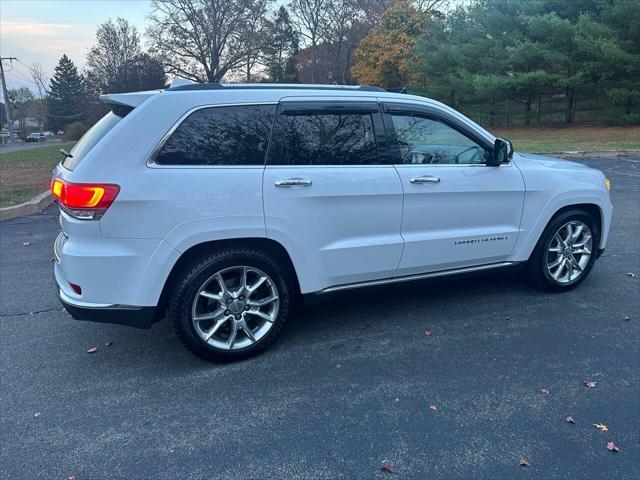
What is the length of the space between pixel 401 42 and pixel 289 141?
38.7 metres

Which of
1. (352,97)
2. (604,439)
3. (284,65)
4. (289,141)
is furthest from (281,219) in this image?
(284,65)

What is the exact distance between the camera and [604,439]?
262 centimetres

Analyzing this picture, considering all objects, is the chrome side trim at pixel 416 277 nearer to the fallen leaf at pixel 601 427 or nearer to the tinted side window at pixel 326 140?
the tinted side window at pixel 326 140

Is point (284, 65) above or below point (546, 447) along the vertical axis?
above

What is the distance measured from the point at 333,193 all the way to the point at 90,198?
1595 millimetres

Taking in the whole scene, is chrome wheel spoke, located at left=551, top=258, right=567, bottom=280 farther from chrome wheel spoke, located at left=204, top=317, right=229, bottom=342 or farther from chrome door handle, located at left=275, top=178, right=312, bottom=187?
chrome wheel spoke, located at left=204, top=317, right=229, bottom=342

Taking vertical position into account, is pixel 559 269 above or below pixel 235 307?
below

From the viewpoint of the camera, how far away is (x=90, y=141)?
3.29m

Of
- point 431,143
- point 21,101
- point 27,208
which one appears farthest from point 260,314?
point 21,101

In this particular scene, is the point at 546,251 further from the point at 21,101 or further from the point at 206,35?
the point at 21,101

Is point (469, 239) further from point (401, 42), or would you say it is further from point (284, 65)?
point (284, 65)

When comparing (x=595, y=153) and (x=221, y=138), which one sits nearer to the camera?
(x=221, y=138)

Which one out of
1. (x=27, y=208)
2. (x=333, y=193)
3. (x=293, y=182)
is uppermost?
(x=293, y=182)

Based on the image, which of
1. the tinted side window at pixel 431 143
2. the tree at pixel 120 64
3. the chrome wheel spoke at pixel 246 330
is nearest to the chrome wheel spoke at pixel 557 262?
the tinted side window at pixel 431 143
